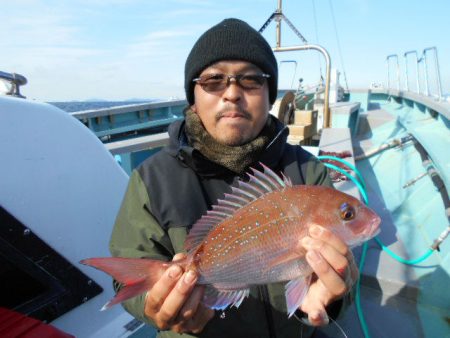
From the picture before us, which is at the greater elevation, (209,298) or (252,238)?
(252,238)

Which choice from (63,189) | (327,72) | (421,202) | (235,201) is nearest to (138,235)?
(235,201)

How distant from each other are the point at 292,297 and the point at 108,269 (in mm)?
897

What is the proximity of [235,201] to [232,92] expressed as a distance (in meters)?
0.67

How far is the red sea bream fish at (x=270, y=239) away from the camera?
1502 mm

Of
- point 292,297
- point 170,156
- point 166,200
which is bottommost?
point 292,297

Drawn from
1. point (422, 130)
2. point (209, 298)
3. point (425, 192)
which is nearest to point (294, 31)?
point (422, 130)

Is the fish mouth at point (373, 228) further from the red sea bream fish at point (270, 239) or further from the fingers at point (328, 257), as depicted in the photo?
the fingers at point (328, 257)

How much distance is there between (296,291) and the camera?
4.91 ft

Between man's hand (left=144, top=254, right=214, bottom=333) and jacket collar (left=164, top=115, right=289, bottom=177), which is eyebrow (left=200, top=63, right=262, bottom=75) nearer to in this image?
jacket collar (left=164, top=115, right=289, bottom=177)

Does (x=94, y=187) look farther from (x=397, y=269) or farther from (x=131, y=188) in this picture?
(x=397, y=269)

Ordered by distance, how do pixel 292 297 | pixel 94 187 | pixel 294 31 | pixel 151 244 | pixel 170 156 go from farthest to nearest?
pixel 294 31 < pixel 94 187 < pixel 170 156 < pixel 151 244 < pixel 292 297

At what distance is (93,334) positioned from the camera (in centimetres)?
209

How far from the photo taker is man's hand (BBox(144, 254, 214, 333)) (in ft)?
4.45

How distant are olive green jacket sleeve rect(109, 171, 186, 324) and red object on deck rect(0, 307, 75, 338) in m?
0.36
